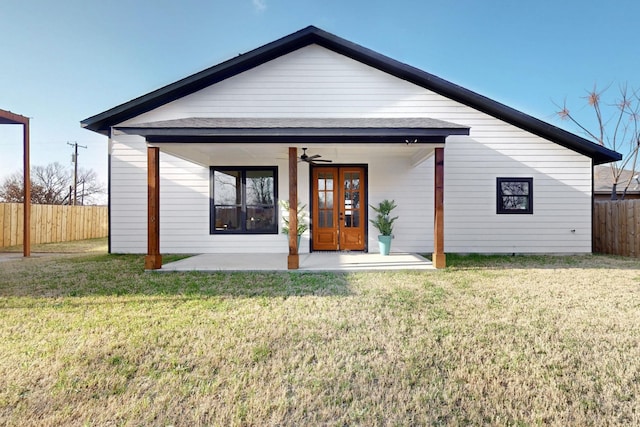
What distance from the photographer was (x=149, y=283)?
4.83 meters

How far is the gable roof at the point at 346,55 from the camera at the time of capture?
300 inches

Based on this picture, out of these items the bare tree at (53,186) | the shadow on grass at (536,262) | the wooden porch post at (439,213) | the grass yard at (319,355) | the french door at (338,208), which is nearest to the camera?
the grass yard at (319,355)

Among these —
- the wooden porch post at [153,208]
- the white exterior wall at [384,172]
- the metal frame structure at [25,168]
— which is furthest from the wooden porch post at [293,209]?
the metal frame structure at [25,168]

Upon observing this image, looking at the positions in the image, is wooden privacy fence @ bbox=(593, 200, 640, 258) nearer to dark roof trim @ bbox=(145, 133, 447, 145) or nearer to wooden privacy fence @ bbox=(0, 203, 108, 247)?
dark roof trim @ bbox=(145, 133, 447, 145)

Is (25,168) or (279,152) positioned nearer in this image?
(279,152)

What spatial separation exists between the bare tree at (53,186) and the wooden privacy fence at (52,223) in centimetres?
1082

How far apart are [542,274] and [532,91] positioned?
43.6 feet

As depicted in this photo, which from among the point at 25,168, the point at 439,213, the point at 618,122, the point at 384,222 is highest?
the point at 618,122

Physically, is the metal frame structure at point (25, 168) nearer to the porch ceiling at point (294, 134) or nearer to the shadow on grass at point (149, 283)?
the shadow on grass at point (149, 283)

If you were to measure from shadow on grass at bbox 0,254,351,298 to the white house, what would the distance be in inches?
97.3

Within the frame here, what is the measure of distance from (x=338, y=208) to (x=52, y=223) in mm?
11488

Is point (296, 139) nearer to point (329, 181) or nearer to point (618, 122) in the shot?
point (329, 181)

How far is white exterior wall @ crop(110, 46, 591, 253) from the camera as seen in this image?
798cm

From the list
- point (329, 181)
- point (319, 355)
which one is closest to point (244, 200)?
point (329, 181)
